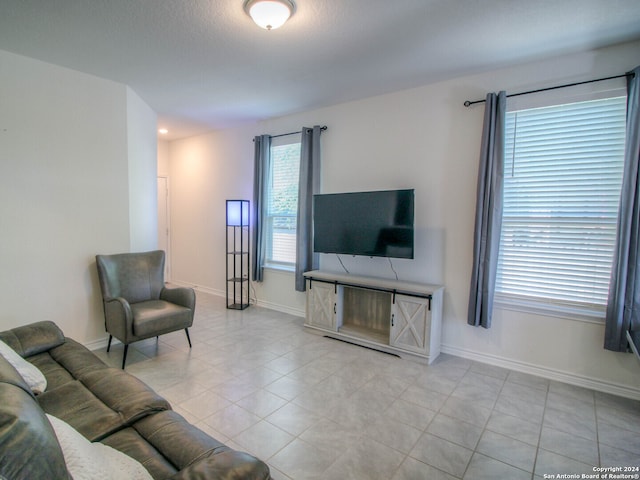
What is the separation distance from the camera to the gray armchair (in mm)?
2934

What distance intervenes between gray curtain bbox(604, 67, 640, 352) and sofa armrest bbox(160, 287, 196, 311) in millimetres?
3661

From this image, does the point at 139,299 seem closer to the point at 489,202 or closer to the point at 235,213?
the point at 235,213

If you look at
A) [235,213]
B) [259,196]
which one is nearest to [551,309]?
[259,196]

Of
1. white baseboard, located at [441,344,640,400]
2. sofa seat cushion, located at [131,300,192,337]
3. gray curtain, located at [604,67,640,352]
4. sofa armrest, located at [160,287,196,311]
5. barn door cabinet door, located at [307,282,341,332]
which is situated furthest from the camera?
barn door cabinet door, located at [307,282,341,332]

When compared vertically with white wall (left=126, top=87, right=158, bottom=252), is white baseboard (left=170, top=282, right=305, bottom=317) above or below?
below

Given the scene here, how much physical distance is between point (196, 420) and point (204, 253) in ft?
12.6

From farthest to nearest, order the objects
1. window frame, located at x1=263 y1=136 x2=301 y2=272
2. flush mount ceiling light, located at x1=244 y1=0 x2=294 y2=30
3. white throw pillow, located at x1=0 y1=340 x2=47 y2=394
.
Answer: window frame, located at x1=263 y1=136 x2=301 y2=272, flush mount ceiling light, located at x1=244 y1=0 x2=294 y2=30, white throw pillow, located at x1=0 y1=340 x2=47 y2=394

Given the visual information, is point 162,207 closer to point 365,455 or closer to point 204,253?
point 204,253

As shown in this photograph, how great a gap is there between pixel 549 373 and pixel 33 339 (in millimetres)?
4024

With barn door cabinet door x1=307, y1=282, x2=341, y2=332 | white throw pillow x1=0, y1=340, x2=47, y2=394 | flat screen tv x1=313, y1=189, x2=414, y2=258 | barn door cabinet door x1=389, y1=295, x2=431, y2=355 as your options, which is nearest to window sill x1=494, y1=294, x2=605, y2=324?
barn door cabinet door x1=389, y1=295, x2=431, y2=355

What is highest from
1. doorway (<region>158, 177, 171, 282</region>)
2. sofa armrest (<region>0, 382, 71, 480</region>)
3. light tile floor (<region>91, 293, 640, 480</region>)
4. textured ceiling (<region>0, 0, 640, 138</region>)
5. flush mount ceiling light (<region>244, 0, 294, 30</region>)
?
textured ceiling (<region>0, 0, 640, 138</region>)

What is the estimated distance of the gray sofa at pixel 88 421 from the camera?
0.80 metres

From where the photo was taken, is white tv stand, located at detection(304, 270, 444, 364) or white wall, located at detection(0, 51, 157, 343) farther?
white tv stand, located at detection(304, 270, 444, 364)

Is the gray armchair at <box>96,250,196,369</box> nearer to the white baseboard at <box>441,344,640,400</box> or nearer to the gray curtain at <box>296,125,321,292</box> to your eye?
the gray curtain at <box>296,125,321,292</box>
